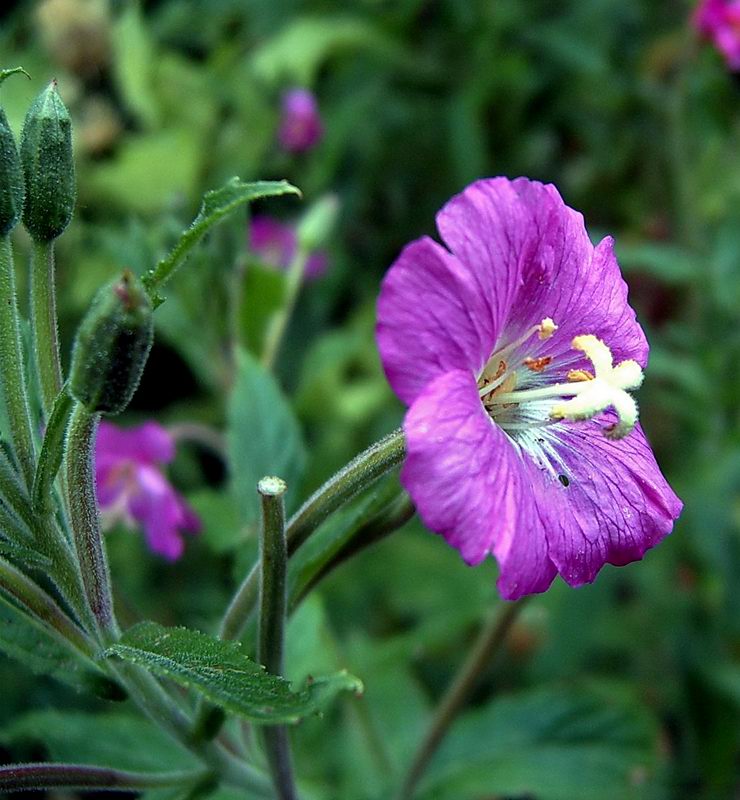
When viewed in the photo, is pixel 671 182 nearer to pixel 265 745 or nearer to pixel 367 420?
pixel 367 420

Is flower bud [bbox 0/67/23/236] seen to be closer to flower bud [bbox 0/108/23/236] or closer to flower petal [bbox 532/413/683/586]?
flower bud [bbox 0/108/23/236]

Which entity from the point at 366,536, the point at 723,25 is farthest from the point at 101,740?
the point at 723,25

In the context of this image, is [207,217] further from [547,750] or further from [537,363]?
[547,750]

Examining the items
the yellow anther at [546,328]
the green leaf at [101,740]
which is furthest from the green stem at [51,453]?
the green leaf at [101,740]

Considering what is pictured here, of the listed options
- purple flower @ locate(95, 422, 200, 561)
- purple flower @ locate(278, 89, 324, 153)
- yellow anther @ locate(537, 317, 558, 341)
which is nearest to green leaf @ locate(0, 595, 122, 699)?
yellow anther @ locate(537, 317, 558, 341)

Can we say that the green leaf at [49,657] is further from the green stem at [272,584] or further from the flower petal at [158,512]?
the flower petal at [158,512]

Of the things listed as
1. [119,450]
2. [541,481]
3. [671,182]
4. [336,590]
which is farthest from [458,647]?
[671,182]
